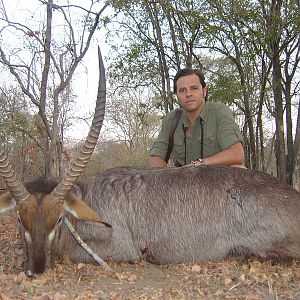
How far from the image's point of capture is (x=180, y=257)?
5152mm

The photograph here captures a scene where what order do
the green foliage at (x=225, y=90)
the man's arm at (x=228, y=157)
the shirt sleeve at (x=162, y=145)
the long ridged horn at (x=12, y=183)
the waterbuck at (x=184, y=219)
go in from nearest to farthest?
the long ridged horn at (x=12, y=183) → the waterbuck at (x=184, y=219) → the man's arm at (x=228, y=157) → the shirt sleeve at (x=162, y=145) → the green foliage at (x=225, y=90)

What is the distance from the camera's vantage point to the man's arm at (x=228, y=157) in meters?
6.35

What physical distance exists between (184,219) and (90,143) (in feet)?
4.29

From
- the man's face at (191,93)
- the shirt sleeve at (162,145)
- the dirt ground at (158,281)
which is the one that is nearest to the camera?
the dirt ground at (158,281)

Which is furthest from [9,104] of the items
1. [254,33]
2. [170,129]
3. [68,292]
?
[68,292]

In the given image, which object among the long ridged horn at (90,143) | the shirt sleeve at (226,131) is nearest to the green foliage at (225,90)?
the shirt sleeve at (226,131)

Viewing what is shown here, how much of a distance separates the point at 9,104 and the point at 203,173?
16412 millimetres

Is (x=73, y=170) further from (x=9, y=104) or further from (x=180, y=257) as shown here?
(x=9, y=104)

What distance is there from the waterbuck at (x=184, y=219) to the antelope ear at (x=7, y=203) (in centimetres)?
20

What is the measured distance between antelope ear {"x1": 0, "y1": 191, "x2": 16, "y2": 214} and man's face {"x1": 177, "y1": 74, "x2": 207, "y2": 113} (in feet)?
9.78

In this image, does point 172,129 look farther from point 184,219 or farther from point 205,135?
point 184,219

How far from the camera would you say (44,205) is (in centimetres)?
464

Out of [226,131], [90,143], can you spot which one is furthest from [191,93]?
[90,143]

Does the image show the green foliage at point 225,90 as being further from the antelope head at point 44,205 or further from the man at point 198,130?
the antelope head at point 44,205
